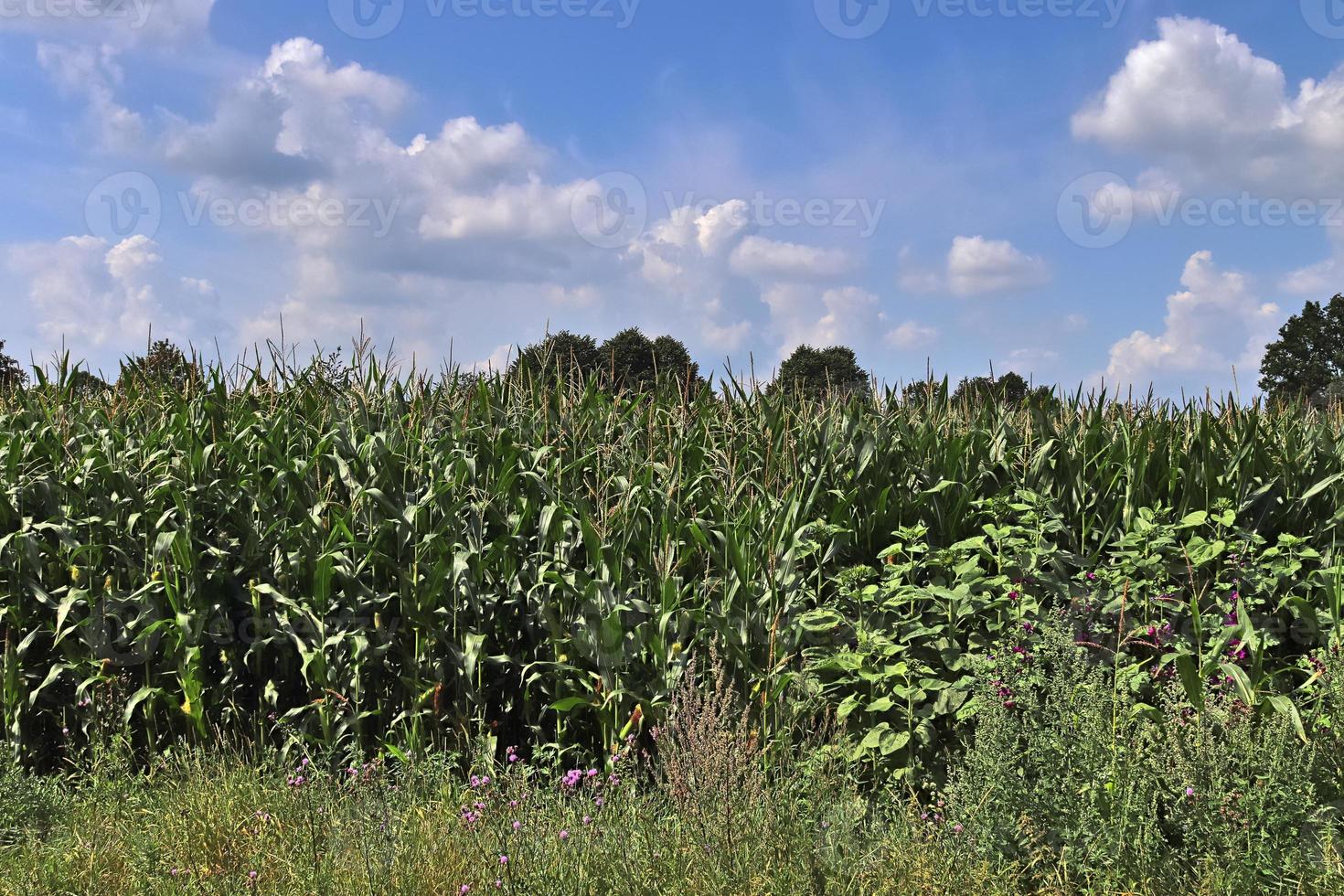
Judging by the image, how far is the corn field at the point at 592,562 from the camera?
4711 mm

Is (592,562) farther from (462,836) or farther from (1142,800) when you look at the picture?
(1142,800)

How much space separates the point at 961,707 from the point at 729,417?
7.94 feet

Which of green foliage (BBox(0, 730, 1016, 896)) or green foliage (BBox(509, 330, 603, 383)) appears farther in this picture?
green foliage (BBox(509, 330, 603, 383))

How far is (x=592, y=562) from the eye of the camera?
4926 mm

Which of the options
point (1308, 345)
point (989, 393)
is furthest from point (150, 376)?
point (1308, 345)

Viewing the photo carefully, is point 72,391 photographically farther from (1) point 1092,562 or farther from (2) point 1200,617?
(2) point 1200,617

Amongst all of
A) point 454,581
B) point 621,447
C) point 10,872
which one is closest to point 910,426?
point 621,447

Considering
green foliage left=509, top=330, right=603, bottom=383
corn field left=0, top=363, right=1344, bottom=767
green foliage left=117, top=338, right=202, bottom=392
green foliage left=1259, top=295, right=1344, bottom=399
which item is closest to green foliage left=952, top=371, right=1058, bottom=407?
corn field left=0, top=363, right=1344, bottom=767

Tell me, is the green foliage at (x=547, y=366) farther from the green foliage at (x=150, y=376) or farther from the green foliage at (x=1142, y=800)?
the green foliage at (x=1142, y=800)

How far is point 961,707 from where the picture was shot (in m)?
4.31

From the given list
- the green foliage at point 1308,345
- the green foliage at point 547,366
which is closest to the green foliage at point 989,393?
the green foliage at point 547,366

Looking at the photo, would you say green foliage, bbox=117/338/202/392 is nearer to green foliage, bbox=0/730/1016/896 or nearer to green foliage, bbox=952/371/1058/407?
green foliage, bbox=0/730/1016/896

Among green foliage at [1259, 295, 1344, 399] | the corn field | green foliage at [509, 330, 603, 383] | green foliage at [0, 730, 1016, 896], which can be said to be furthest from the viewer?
green foliage at [1259, 295, 1344, 399]

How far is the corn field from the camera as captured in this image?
4.71 m
